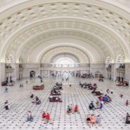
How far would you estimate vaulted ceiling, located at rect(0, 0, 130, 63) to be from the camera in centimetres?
1897

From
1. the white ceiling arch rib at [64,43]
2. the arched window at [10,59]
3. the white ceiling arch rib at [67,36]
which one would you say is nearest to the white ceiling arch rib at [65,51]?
the white ceiling arch rib at [64,43]

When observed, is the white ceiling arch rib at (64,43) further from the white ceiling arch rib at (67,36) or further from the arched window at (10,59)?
the arched window at (10,59)

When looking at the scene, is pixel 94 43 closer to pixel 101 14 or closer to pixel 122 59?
pixel 122 59

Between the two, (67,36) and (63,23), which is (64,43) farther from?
(63,23)

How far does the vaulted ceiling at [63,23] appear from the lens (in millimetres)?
18969

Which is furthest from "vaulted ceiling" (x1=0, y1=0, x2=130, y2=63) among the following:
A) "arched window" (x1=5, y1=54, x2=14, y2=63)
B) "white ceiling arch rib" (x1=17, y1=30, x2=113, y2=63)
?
"arched window" (x1=5, y1=54, x2=14, y2=63)

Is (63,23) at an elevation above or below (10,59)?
above

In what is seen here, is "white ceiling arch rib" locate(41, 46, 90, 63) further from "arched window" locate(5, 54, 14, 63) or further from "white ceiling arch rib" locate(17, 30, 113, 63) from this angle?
"arched window" locate(5, 54, 14, 63)

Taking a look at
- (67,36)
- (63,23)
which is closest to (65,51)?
(67,36)

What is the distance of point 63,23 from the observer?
28516mm

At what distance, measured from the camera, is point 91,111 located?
42.0 feet

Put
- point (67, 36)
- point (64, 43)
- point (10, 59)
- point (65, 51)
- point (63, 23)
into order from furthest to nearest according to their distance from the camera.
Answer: point (65, 51) → point (64, 43) → point (67, 36) → point (10, 59) → point (63, 23)

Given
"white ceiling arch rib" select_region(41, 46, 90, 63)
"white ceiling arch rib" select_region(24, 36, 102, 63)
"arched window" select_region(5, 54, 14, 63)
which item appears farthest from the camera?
"white ceiling arch rib" select_region(41, 46, 90, 63)

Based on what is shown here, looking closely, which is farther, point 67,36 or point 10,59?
point 67,36
